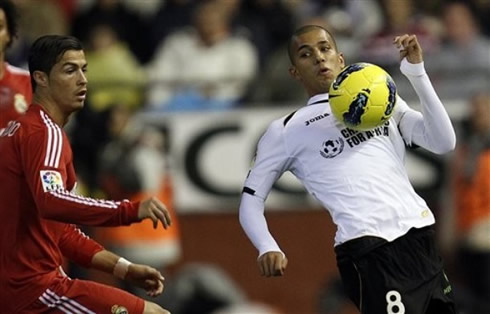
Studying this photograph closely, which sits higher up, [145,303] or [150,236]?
[150,236]

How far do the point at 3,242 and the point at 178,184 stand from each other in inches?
273

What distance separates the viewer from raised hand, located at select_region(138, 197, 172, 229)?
7285 millimetres

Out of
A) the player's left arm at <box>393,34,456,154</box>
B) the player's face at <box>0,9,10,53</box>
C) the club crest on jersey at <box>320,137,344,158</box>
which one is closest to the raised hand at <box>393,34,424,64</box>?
the player's left arm at <box>393,34,456,154</box>

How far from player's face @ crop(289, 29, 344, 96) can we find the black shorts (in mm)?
1008

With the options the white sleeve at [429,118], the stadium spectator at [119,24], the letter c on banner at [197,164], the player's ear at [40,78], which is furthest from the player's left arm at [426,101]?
the stadium spectator at [119,24]

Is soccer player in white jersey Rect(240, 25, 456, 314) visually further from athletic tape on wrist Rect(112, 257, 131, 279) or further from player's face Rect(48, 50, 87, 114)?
player's face Rect(48, 50, 87, 114)

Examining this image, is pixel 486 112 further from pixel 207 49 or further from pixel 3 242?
pixel 3 242

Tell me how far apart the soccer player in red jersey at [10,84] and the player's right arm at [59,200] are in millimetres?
1743

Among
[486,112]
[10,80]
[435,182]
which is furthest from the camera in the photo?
[435,182]

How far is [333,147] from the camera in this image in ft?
26.5

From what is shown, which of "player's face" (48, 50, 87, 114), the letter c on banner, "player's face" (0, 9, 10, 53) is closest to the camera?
"player's face" (48, 50, 87, 114)

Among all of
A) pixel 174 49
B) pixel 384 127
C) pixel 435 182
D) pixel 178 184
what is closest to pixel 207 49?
pixel 174 49

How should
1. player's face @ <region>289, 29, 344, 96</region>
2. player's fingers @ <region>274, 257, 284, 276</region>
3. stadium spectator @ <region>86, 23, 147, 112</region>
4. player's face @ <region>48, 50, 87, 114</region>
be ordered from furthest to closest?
stadium spectator @ <region>86, 23, 147, 112</region> < player's face @ <region>289, 29, 344, 96</region> < player's face @ <region>48, 50, 87, 114</region> < player's fingers @ <region>274, 257, 284, 276</region>

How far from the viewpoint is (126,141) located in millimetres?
13945
